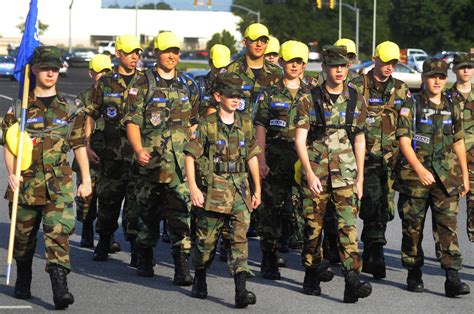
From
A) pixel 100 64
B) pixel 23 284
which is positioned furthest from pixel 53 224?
pixel 100 64

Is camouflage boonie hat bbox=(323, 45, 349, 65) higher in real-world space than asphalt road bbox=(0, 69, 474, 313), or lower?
higher

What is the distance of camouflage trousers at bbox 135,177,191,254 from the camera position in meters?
10.4

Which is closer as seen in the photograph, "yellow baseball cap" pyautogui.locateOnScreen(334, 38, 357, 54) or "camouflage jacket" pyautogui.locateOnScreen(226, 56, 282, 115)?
"camouflage jacket" pyautogui.locateOnScreen(226, 56, 282, 115)

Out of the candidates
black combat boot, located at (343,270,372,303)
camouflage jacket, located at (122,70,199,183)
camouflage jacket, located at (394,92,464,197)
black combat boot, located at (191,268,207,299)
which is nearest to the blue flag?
camouflage jacket, located at (122,70,199,183)

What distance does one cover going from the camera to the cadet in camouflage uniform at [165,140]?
34.1ft

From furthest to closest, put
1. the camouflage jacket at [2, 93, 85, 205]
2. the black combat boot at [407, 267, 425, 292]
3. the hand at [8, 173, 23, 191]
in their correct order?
the black combat boot at [407, 267, 425, 292] → the camouflage jacket at [2, 93, 85, 205] → the hand at [8, 173, 23, 191]

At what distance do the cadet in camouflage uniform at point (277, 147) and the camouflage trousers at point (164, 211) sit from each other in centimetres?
72

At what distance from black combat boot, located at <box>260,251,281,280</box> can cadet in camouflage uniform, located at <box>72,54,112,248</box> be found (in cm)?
203

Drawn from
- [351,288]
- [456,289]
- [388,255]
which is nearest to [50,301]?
[351,288]

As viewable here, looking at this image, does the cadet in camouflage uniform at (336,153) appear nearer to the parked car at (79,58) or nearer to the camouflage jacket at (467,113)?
the camouflage jacket at (467,113)

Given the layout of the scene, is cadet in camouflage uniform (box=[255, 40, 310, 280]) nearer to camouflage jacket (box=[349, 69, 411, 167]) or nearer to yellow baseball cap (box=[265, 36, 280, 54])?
camouflage jacket (box=[349, 69, 411, 167])

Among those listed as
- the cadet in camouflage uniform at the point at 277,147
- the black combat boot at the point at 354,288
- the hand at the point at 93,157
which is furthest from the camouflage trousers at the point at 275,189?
the hand at the point at 93,157

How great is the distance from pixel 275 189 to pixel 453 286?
1831 millimetres

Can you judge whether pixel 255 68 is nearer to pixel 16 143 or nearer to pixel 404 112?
pixel 404 112
